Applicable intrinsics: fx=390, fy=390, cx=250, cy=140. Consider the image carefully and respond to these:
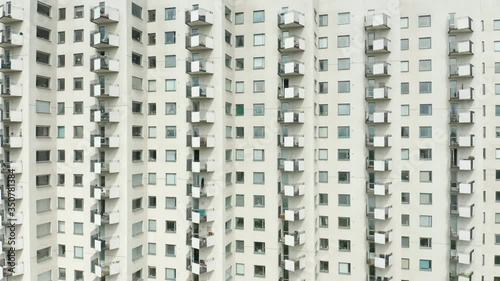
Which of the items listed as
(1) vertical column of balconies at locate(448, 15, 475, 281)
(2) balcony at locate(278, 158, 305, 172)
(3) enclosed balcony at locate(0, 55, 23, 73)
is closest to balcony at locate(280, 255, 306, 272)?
(2) balcony at locate(278, 158, 305, 172)

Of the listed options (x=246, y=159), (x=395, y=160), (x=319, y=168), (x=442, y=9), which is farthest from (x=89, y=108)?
(x=442, y=9)

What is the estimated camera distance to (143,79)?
36.7 m

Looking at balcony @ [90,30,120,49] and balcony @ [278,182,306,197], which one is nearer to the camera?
balcony @ [90,30,120,49]

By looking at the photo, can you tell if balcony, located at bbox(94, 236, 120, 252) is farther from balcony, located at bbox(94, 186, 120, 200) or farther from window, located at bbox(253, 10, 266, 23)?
window, located at bbox(253, 10, 266, 23)

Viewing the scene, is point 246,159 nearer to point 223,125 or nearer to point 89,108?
point 223,125

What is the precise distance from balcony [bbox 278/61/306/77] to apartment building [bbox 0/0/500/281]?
0.85ft

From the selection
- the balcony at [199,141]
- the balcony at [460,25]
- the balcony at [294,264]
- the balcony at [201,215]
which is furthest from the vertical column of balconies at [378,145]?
the balcony at [201,215]

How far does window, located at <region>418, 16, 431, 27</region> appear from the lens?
35.5 metres

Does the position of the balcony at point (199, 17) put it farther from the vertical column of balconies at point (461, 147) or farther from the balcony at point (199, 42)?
the vertical column of balconies at point (461, 147)

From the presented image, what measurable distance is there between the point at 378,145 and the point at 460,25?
1256 cm

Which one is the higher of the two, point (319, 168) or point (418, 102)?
point (418, 102)

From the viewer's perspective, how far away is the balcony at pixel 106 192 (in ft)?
111

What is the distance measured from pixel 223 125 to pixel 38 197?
17.4 meters

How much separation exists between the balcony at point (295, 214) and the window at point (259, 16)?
712 inches
